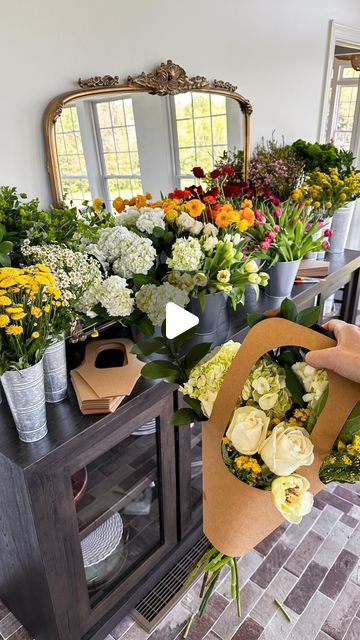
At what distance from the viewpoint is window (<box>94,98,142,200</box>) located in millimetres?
1580

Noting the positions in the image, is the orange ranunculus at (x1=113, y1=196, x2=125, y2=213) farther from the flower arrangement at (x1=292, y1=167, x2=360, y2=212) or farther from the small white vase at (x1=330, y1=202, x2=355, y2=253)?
the small white vase at (x1=330, y1=202, x2=355, y2=253)

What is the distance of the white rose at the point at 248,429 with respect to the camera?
1.81ft

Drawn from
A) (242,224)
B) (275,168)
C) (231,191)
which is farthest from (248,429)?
(275,168)

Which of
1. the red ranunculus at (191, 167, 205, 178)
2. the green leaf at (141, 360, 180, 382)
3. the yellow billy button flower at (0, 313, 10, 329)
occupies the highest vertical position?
the red ranunculus at (191, 167, 205, 178)

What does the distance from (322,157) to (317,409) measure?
238 centimetres

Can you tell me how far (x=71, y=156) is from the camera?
1500 mm

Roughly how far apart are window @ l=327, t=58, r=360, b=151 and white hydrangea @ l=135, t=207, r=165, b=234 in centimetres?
292

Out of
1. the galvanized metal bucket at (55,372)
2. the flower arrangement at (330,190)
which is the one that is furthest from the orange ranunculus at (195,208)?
A: the flower arrangement at (330,190)

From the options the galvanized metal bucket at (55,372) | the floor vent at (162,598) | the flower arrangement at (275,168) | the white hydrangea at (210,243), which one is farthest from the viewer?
the flower arrangement at (275,168)

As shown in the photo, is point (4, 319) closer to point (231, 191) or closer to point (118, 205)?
point (118, 205)

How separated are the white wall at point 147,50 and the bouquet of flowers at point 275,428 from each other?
108cm

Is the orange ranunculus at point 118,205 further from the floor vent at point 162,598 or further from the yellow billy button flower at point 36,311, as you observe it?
the floor vent at point 162,598

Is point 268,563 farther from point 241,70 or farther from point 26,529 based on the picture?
point 241,70

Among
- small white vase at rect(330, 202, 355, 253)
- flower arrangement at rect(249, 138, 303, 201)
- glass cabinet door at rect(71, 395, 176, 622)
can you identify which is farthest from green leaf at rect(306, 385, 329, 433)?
small white vase at rect(330, 202, 355, 253)
